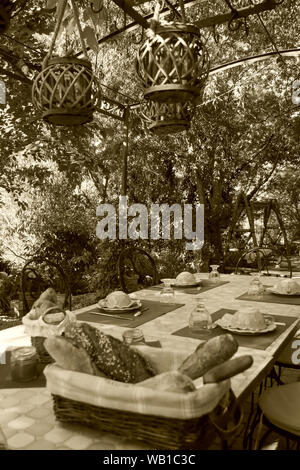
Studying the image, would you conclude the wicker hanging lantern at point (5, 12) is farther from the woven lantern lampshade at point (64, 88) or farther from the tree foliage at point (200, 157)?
the tree foliage at point (200, 157)

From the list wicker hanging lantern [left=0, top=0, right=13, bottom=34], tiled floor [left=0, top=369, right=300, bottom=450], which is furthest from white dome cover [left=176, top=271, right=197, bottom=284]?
wicker hanging lantern [left=0, top=0, right=13, bottom=34]

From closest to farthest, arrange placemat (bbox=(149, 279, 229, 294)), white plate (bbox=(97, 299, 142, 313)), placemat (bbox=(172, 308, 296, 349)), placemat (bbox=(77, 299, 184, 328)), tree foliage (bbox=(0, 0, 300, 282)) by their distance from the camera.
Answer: placemat (bbox=(172, 308, 296, 349)) < placemat (bbox=(77, 299, 184, 328)) < white plate (bbox=(97, 299, 142, 313)) < placemat (bbox=(149, 279, 229, 294)) < tree foliage (bbox=(0, 0, 300, 282))

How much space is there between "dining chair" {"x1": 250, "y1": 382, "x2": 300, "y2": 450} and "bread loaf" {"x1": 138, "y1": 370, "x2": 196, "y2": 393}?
71 cm

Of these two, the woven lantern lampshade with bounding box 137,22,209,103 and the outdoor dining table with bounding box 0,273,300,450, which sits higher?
the woven lantern lampshade with bounding box 137,22,209,103

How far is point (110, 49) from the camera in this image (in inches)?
265

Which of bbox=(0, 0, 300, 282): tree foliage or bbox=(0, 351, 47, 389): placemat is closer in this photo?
bbox=(0, 351, 47, 389): placemat

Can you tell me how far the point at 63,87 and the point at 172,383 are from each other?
1189mm

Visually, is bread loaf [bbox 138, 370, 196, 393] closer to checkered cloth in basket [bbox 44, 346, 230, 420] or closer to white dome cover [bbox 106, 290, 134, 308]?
checkered cloth in basket [bbox 44, 346, 230, 420]

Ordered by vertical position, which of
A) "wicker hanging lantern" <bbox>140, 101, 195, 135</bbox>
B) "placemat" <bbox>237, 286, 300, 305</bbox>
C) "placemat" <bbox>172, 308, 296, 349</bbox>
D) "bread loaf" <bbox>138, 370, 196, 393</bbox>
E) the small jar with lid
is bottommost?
"placemat" <bbox>172, 308, 296, 349</bbox>

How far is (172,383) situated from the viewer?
1027 mm

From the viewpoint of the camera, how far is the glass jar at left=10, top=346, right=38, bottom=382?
1419mm

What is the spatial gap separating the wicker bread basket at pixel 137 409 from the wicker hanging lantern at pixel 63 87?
1.01 metres

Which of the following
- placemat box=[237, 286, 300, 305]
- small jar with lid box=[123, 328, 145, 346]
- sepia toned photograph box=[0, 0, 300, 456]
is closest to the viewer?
sepia toned photograph box=[0, 0, 300, 456]

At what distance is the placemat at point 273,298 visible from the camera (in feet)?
8.68
